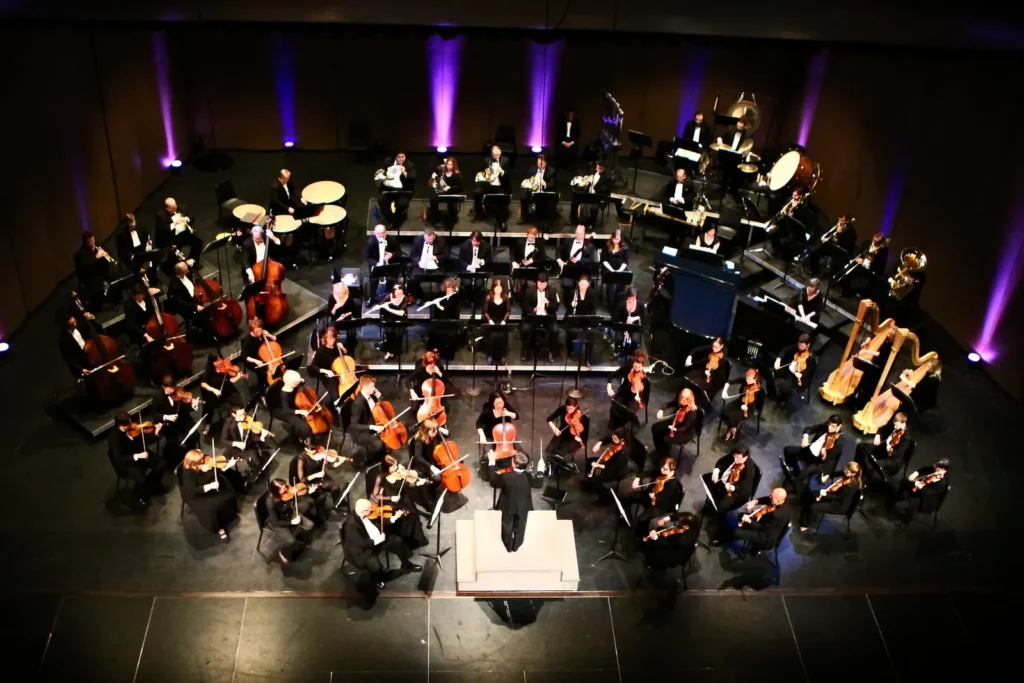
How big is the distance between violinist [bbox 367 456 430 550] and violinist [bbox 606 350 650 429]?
2.12 m

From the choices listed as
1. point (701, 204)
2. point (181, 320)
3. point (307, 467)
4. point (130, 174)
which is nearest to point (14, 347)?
point (181, 320)

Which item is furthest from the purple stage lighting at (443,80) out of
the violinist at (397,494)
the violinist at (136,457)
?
the violinist at (397,494)

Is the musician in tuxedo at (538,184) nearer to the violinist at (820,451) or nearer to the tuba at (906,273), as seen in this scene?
the tuba at (906,273)

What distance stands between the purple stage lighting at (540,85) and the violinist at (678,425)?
679cm

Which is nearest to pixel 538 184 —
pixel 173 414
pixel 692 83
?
pixel 692 83

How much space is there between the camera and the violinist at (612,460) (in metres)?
8.29

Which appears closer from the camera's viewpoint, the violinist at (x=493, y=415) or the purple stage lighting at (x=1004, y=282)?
the violinist at (x=493, y=415)

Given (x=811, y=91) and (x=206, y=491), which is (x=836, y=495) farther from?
(x=811, y=91)

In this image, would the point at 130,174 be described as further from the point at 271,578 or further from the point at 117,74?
the point at 271,578

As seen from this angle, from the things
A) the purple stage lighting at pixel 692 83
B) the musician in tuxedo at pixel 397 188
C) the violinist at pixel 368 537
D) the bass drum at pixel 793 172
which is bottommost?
the violinist at pixel 368 537

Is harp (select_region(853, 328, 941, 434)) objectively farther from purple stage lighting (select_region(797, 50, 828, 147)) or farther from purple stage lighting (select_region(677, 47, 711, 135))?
purple stage lighting (select_region(677, 47, 711, 135))

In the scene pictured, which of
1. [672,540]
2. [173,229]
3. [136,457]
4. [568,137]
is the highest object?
[568,137]

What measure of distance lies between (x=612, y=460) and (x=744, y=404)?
1.68 metres

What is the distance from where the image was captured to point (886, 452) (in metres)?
8.62
